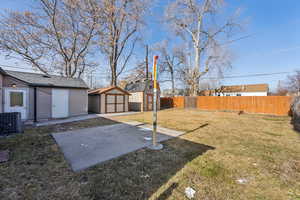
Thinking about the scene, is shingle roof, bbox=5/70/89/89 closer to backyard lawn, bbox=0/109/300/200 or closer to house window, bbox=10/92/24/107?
house window, bbox=10/92/24/107

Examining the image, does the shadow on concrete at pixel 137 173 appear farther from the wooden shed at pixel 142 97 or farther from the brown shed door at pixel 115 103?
the wooden shed at pixel 142 97

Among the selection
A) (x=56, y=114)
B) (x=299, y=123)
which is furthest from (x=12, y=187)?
(x=299, y=123)

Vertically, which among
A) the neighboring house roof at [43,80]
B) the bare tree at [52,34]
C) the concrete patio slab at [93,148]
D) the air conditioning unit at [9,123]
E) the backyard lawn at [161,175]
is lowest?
the backyard lawn at [161,175]

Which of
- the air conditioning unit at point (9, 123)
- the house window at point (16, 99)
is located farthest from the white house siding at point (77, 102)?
the air conditioning unit at point (9, 123)

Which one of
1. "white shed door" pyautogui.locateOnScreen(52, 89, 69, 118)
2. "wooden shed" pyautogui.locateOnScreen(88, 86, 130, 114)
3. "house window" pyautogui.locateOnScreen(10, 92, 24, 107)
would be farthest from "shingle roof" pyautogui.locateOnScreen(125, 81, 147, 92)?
"house window" pyautogui.locateOnScreen(10, 92, 24, 107)

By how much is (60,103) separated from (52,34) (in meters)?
9.08

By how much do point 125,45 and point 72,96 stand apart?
10.3m

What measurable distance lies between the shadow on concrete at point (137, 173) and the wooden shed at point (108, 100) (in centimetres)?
939

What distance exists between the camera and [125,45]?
16516mm

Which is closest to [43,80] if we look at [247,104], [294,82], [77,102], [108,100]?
[77,102]

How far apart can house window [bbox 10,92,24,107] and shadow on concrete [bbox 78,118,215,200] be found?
26.5 ft

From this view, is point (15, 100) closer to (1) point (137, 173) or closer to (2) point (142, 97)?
(1) point (137, 173)

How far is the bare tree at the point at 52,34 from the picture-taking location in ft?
38.2

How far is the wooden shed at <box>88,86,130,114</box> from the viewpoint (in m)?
11.8
